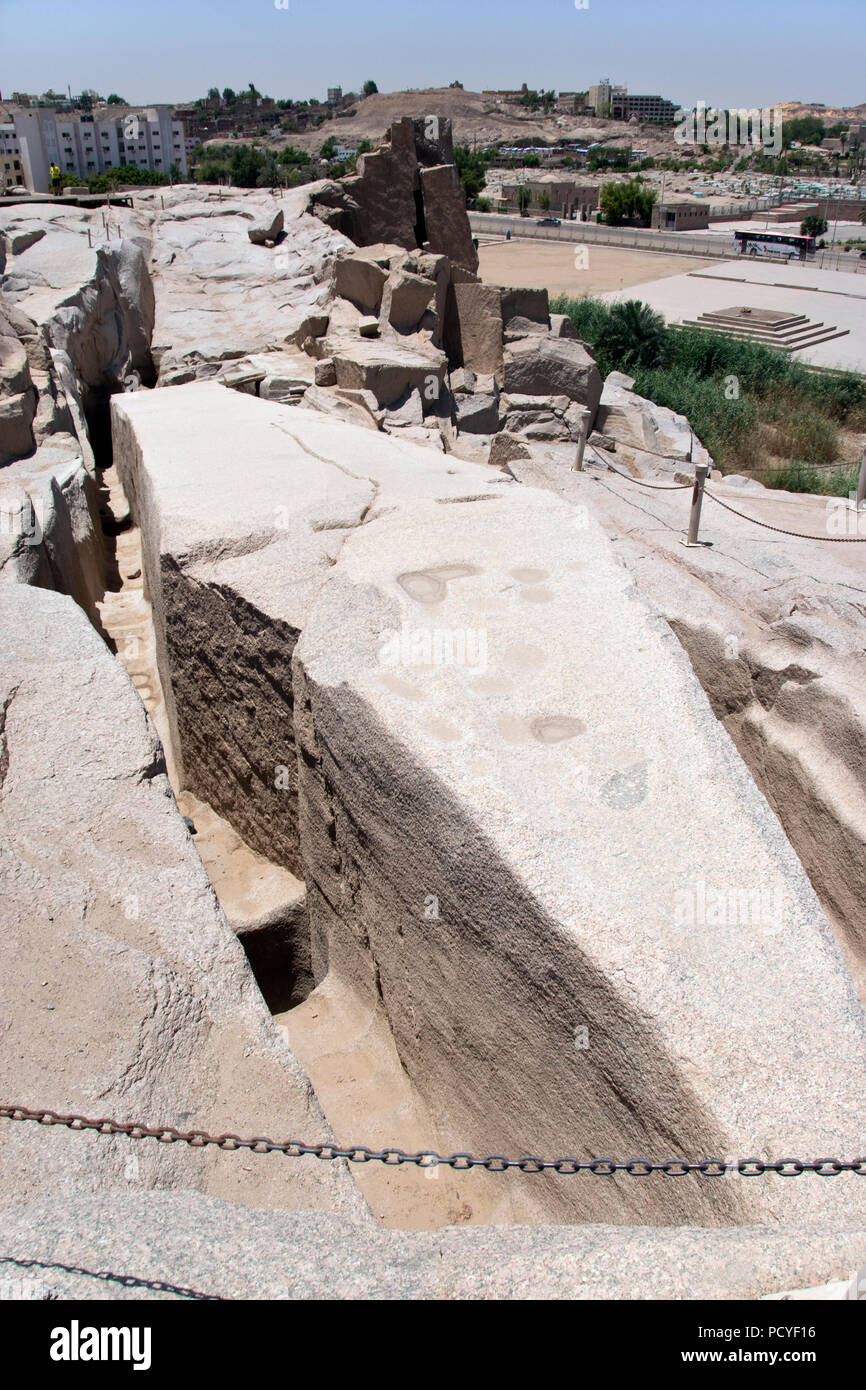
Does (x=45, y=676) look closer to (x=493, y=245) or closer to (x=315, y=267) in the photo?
(x=315, y=267)

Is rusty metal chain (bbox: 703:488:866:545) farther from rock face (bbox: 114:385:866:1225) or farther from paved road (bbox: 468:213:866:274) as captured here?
paved road (bbox: 468:213:866:274)

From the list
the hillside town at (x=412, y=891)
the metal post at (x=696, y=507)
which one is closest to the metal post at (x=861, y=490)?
the hillside town at (x=412, y=891)

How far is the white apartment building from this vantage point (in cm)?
4684

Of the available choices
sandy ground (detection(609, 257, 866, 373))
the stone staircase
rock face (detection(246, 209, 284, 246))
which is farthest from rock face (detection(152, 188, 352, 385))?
sandy ground (detection(609, 257, 866, 373))

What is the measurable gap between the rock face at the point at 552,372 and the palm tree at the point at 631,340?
5.42m

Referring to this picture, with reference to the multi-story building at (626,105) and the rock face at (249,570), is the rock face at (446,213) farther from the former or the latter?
the multi-story building at (626,105)

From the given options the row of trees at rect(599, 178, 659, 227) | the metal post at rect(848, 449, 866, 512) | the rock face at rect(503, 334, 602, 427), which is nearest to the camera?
the metal post at rect(848, 449, 866, 512)

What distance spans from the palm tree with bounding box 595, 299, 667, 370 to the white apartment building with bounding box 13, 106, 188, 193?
123 ft

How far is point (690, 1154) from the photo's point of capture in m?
1.83

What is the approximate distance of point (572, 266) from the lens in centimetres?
Result: 2902

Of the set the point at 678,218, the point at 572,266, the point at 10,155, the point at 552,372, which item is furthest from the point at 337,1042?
the point at 10,155
